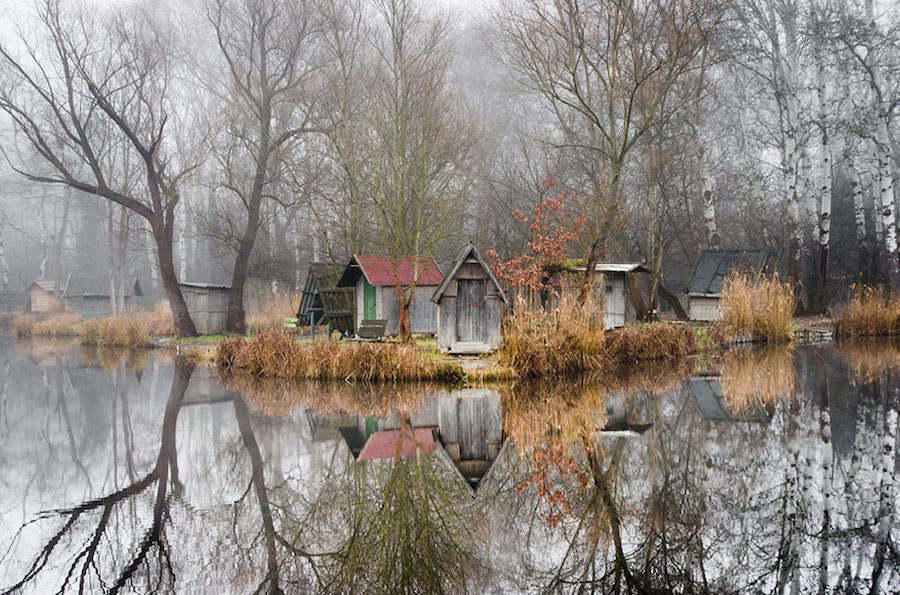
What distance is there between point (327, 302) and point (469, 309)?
6.32m

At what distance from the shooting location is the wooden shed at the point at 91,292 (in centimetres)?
4322

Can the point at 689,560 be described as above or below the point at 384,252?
below

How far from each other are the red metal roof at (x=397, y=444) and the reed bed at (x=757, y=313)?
13.2m

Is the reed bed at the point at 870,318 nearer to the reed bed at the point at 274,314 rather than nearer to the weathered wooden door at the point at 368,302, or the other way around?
the weathered wooden door at the point at 368,302

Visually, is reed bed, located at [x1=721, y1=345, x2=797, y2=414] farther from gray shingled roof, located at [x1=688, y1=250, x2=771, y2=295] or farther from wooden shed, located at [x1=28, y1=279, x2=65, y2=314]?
wooden shed, located at [x1=28, y1=279, x2=65, y2=314]

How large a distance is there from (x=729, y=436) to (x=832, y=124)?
710 inches

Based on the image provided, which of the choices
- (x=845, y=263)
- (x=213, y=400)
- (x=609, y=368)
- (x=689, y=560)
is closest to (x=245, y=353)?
(x=213, y=400)

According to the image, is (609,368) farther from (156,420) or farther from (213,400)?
(156,420)

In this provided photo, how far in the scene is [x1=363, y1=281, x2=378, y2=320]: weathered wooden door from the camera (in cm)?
2059

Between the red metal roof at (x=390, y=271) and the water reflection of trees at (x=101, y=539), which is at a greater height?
the red metal roof at (x=390, y=271)

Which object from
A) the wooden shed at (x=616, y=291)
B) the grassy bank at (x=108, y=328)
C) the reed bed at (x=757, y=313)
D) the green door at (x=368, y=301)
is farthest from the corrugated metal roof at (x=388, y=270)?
the grassy bank at (x=108, y=328)

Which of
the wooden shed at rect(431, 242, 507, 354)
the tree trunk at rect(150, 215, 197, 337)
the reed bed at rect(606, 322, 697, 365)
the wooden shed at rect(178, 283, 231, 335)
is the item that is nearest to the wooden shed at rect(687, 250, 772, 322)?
the reed bed at rect(606, 322, 697, 365)

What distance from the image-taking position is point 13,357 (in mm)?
24500

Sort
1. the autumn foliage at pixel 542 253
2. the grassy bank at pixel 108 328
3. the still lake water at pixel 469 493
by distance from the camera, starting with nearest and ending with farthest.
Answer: the still lake water at pixel 469 493, the autumn foliage at pixel 542 253, the grassy bank at pixel 108 328
